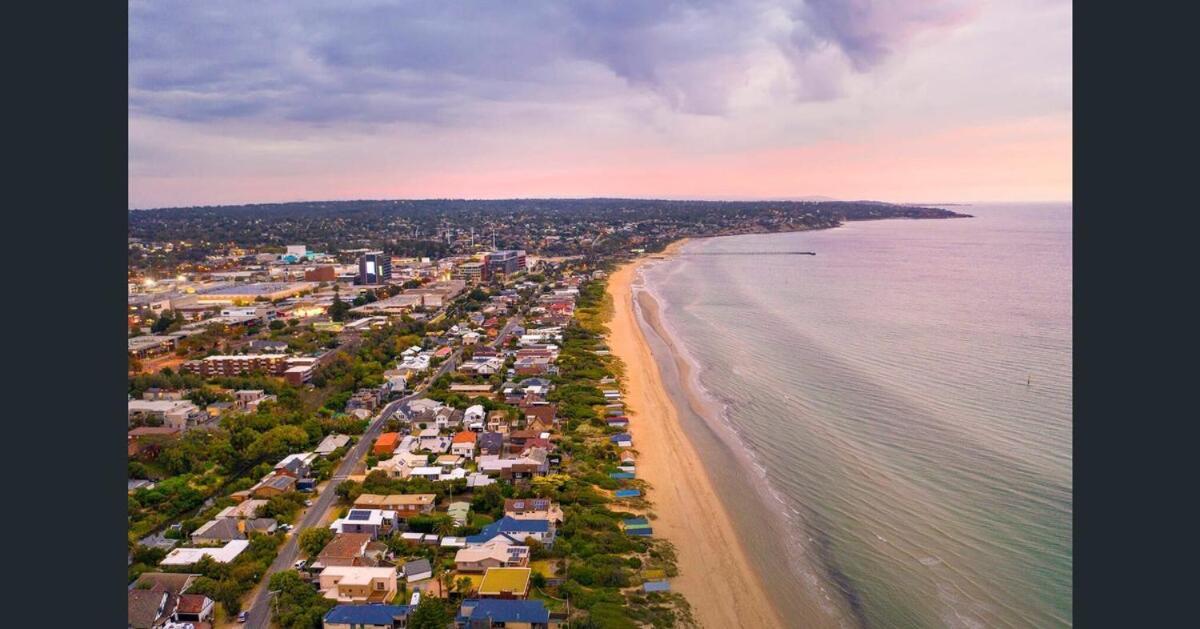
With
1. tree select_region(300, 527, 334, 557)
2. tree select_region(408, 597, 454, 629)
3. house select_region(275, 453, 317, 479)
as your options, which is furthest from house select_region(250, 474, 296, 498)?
tree select_region(408, 597, 454, 629)

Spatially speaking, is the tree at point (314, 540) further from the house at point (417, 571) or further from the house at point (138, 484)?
the house at point (138, 484)

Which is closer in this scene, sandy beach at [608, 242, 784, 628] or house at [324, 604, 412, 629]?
house at [324, 604, 412, 629]

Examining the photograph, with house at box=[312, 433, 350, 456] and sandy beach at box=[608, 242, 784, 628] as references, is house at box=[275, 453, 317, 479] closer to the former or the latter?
house at box=[312, 433, 350, 456]

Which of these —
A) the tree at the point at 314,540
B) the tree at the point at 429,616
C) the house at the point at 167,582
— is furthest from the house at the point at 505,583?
the house at the point at 167,582

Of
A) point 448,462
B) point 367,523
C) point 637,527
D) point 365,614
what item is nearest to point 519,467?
point 448,462

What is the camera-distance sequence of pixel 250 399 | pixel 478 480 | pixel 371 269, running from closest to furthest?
pixel 478 480 → pixel 250 399 → pixel 371 269

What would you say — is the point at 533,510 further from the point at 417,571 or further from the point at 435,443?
the point at 435,443

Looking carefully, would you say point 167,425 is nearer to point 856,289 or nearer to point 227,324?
point 227,324
